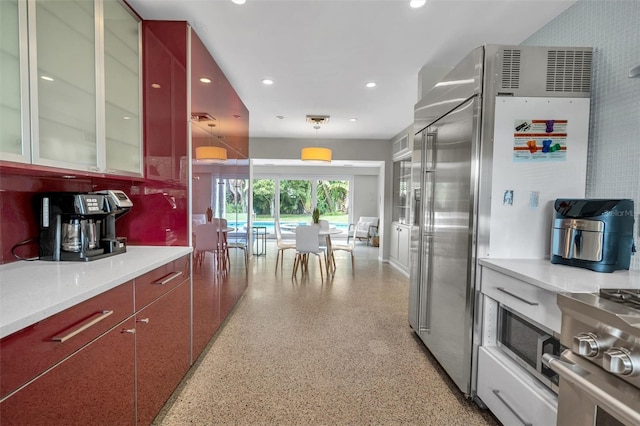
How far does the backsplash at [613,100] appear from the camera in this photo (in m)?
1.66

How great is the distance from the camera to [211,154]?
2627 mm

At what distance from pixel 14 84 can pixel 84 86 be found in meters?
0.39

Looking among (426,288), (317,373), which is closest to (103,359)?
(317,373)

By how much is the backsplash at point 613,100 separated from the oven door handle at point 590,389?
1.03 meters

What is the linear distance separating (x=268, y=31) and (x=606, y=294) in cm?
273

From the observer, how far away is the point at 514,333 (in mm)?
1656

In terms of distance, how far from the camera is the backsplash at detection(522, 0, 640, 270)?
1.66 meters

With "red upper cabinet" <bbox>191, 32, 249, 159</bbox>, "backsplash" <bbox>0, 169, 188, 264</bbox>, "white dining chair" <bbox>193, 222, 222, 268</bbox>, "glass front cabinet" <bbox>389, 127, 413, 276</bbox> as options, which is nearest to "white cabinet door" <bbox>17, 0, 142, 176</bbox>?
"backsplash" <bbox>0, 169, 188, 264</bbox>

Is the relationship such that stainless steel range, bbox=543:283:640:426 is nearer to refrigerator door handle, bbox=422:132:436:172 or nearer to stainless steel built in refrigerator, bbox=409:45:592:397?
stainless steel built in refrigerator, bbox=409:45:592:397

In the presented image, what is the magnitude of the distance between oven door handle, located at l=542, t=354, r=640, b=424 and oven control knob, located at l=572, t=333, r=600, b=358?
0.07 meters

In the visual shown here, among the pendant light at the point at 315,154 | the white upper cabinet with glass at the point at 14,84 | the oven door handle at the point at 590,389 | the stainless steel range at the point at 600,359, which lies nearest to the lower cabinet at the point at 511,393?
the stainless steel range at the point at 600,359

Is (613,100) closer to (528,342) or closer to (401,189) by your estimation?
(528,342)

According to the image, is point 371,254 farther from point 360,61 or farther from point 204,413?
point 204,413

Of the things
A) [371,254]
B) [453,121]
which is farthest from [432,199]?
[371,254]
